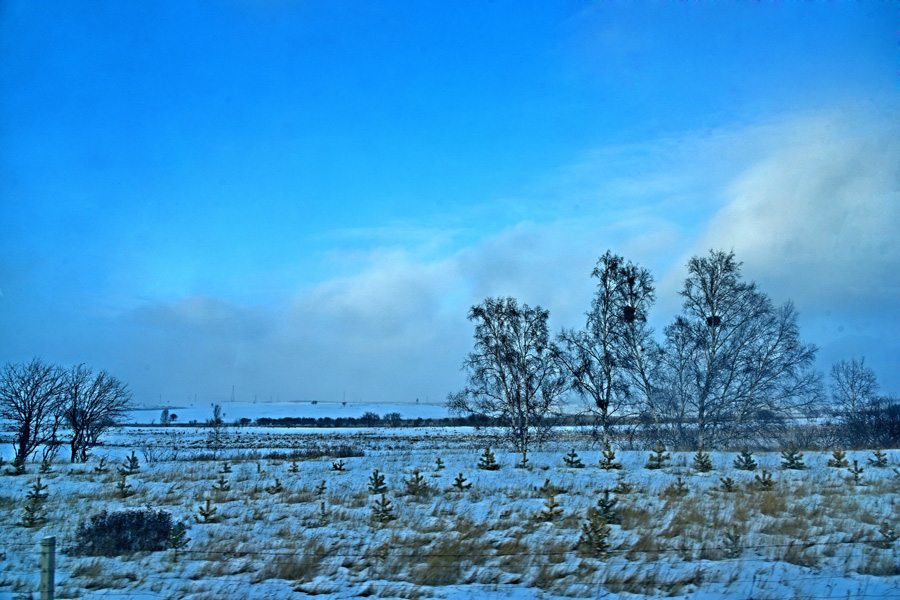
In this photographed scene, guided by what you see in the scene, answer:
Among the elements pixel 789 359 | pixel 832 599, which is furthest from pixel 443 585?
pixel 789 359

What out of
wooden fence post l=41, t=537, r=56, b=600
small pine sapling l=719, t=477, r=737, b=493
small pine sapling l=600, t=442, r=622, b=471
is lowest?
small pine sapling l=719, t=477, r=737, b=493

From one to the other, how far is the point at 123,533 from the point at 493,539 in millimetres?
6657

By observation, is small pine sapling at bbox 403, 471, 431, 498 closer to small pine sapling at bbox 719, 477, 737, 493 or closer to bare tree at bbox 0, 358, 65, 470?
small pine sapling at bbox 719, 477, 737, 493

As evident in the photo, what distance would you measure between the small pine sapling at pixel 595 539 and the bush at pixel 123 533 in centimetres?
722

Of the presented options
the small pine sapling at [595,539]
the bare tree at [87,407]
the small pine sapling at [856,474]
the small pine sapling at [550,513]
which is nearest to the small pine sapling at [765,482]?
the small pine sapling at [856,474]

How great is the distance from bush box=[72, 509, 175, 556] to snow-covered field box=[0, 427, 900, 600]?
0.29 m

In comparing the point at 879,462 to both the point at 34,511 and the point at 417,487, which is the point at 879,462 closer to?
the point at 417,487

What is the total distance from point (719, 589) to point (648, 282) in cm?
1976

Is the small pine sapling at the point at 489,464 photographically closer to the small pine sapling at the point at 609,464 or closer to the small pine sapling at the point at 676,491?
the small pine sapling at the point at 609,464

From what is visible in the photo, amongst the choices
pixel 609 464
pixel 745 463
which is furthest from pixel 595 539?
pixel 745 463

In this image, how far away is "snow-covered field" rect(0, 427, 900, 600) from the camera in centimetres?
757

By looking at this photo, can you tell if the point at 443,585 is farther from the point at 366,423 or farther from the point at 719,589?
the point at 366,423

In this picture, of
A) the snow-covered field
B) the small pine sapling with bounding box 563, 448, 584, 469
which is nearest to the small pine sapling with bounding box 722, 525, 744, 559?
the snow-covered field

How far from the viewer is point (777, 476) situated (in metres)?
13.9
